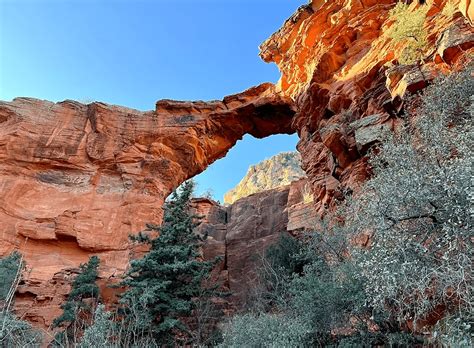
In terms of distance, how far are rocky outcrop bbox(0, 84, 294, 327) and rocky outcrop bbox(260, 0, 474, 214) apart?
390 centimetres

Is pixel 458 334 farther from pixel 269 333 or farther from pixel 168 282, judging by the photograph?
pixel 168 282

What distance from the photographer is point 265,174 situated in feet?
222

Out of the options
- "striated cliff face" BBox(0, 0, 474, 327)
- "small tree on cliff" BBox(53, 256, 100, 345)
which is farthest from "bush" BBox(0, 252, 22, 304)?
"small tree on cliff" BBox(53, 256, 100, 345)

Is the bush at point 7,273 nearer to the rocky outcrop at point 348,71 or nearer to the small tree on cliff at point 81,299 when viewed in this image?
the small tree on cliff at point 81,299

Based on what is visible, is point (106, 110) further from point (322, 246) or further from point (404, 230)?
point (404, 230)

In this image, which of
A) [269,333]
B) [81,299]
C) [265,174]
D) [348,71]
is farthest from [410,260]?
[265,174]

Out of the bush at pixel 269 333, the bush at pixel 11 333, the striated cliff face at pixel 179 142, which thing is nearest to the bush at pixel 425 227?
the bush at pixel 269 333

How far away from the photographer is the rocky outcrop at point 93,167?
18.9 metres

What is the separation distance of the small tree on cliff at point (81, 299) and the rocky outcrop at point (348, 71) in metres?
11.1

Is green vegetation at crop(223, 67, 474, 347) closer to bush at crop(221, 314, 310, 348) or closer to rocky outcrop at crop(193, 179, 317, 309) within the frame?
bush at crop(221, 314, 310, 348)

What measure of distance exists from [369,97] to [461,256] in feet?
31.5

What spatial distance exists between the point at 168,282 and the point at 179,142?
1355 centimetres

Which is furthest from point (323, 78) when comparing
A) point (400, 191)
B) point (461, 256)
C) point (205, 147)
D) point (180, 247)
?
point (461, 256)

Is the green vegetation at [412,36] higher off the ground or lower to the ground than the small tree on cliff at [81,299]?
higher
